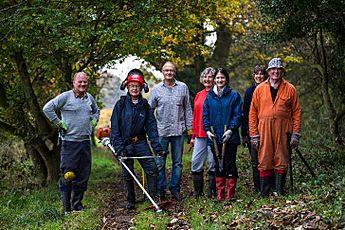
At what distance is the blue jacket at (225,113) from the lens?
27.7 feet

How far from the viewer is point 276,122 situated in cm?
798

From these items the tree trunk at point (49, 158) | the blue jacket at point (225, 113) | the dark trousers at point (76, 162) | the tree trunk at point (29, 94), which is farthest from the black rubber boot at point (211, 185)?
the tree trunk at point (49, 158)

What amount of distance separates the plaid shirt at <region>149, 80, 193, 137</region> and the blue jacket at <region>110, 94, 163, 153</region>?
539 mm

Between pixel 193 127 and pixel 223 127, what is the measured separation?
2.71ft

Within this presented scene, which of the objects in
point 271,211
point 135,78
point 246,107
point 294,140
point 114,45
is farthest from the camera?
point 114,45

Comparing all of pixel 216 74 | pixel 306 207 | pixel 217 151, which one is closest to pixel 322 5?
pixel 216 74

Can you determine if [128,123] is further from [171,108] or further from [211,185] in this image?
[211,185]

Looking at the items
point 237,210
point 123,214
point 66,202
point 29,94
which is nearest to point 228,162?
point 237,210

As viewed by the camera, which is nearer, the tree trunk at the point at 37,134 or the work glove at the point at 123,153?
the work glove at the point at 123,153

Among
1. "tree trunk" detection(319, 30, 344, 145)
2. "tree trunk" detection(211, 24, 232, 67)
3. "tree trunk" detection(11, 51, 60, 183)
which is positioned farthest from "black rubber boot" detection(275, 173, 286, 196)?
"tree trunk" detection(211, 24, 232, 67)

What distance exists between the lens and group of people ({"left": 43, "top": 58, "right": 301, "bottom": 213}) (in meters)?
8.04

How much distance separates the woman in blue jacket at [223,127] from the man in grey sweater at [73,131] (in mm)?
1996

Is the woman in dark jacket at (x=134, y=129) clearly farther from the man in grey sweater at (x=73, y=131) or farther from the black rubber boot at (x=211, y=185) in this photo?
the black rubber boot at (x=211, y=185)

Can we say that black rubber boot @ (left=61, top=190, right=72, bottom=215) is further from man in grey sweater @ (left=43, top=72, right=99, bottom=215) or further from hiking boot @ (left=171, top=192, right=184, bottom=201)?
hiking boot @ (left=171, top=192, right=184, bottom=201)
